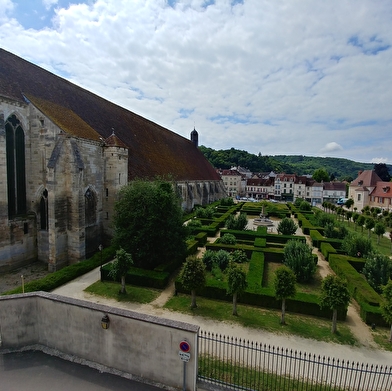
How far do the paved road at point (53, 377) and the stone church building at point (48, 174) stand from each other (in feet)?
30.9

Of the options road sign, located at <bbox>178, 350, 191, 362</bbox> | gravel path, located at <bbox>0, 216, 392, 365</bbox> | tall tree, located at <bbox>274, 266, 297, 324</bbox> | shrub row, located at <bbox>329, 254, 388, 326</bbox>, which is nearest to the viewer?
road sign, located at <bbox>178, 350, 191, 362</bbox>

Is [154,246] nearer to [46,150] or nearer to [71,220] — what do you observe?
[71,220]

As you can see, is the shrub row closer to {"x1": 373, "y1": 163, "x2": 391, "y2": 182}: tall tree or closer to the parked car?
the parked car

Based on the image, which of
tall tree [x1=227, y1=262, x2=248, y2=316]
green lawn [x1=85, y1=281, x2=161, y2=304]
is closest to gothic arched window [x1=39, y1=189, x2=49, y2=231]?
green lawn [x1=85, y1=281, x2=161, y2=304]

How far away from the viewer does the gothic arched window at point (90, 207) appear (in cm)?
1879

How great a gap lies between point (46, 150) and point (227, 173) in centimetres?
7216

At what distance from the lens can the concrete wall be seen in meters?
6.98

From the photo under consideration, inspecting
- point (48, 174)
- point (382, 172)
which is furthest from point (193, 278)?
point (382, 172)

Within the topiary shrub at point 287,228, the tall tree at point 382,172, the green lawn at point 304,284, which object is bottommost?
the green lawn at point 304,284

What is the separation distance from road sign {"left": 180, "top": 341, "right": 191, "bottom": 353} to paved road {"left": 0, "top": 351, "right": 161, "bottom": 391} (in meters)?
1.40

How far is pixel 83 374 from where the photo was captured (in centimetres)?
729

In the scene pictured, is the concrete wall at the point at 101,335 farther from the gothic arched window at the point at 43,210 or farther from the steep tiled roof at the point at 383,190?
the steep tiled roof at the point at 383,190

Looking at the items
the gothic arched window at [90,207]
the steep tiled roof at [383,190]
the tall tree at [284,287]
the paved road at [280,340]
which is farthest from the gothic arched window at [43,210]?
the steep tiled roof at [383,190]

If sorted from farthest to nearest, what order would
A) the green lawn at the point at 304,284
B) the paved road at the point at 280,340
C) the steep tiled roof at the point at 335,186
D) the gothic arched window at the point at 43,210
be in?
the steep tiled roof at the point at 335,186
the gothic arched window at the point at 43,210
the green lawn at the point at 304,284
the paved road at the point at 280,340
